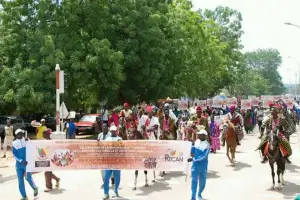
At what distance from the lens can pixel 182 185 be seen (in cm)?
1446

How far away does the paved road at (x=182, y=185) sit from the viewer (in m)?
13.0

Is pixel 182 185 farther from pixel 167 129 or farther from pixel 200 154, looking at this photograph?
pixel 200 154

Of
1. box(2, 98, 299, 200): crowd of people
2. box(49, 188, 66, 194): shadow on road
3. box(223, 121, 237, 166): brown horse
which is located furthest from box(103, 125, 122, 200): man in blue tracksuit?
box(223, 121, 237, 166): brown horse

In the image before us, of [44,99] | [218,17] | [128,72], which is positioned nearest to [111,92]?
[128,72]

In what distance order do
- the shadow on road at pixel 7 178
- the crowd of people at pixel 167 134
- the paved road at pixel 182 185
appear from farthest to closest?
1. the shadow on road at pixel 7 178
2. the paved road at pixel 182 185
3. the crowd of people at pixel 167 134

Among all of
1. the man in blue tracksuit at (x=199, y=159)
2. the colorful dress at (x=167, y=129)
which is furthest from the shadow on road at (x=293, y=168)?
the man in blue tracksuit at (x=199, y=159)

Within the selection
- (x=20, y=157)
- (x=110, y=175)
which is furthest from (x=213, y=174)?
(x=20, y=157)

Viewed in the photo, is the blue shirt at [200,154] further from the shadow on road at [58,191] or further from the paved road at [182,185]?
the shadow on road at [58,191]

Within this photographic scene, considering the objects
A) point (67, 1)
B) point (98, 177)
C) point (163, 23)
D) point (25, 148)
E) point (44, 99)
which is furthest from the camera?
point (163, 23)

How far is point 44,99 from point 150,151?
15.9 m

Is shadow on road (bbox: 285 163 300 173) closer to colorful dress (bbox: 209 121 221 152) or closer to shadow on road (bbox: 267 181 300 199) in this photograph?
shadow on road (bbox: 267 181 300 199)

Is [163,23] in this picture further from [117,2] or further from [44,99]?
[44,99]

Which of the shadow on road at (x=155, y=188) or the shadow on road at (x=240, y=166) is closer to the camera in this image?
the shadow on road at (x=155, y=188)

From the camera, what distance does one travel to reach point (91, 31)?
103 ft
